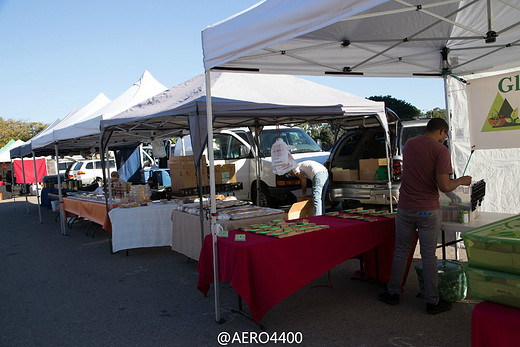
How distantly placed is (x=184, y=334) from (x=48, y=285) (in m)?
2.94

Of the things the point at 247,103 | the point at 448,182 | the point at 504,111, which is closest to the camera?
the point at 448,182

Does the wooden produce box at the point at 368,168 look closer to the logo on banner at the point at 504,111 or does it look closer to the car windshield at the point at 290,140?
the car windshield at the point at 290,140

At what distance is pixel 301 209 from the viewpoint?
675cm

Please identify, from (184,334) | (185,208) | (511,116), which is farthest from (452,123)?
(184,334)

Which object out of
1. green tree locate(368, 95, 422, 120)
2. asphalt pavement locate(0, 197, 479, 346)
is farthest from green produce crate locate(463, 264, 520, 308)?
green tree locate(368, 95, 422, 120)

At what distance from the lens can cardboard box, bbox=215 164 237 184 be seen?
7996mm

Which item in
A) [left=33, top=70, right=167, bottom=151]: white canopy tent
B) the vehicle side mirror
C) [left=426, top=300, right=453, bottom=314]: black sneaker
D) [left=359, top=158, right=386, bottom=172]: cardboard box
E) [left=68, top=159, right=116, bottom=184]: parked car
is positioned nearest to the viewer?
[left=426, top=300, right=453, bottom=314]: black sneaker

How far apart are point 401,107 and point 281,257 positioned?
28301 millimetres

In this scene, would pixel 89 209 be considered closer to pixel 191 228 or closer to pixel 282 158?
pixel 191 228

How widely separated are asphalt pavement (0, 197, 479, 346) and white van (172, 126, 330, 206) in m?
3.49

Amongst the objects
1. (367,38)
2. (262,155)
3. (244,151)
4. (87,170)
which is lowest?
(87,170)

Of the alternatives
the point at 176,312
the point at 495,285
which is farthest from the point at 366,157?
the point at 495,285

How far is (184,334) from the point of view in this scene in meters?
3.65

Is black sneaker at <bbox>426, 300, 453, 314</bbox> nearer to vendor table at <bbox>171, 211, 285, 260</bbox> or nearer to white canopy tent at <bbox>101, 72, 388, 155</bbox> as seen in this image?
vendor table at <bbox>171, 211, 285, 260</bbox>
